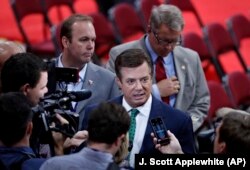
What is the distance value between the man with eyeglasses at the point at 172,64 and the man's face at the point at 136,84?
71 cm

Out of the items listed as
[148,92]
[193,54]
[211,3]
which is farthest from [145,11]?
[148,92]

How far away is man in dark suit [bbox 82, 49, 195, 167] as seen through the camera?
154 inches

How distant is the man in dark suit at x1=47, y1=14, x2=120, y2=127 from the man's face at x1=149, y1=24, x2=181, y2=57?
0.37 m

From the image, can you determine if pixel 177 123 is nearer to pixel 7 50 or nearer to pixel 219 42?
pixel 7 50

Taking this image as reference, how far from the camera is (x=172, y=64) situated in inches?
197

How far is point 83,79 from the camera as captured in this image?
15.2 feet

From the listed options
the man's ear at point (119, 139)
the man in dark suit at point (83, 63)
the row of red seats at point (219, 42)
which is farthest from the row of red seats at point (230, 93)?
the man's ear at point (119, 139)

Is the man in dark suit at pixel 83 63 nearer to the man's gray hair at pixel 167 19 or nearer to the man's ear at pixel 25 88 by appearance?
the man's gray hair at pixel 167 19

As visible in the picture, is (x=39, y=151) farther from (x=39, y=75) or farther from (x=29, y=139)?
(x=39, y=75)

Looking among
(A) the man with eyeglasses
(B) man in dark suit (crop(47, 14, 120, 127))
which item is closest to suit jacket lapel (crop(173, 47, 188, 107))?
(A) the man with eyeglasses

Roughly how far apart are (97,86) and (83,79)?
0.10 meters

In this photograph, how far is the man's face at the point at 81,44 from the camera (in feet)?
15.3

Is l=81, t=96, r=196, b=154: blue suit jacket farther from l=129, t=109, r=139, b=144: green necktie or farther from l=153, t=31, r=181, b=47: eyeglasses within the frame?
l=153, t=31, r=181, b=47: eyeglasses

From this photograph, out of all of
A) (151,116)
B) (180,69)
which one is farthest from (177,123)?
(180,69)
